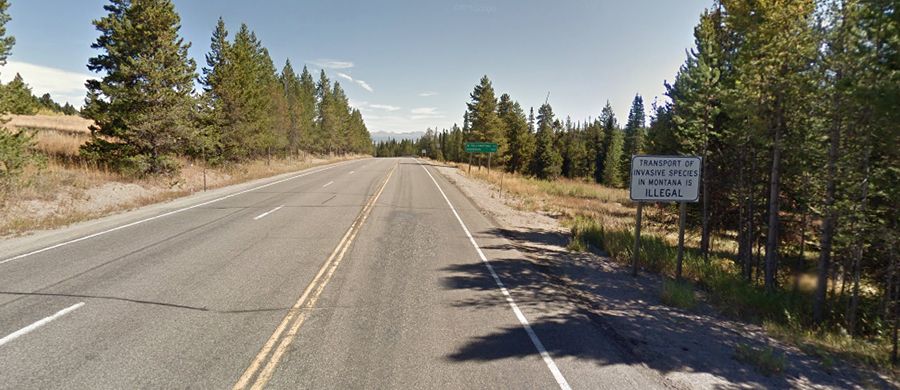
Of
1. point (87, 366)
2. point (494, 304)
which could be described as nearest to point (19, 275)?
point (87, 366)

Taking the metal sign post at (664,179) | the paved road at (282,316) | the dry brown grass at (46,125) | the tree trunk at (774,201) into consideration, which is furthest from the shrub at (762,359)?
the dry brown grass at (46,125)

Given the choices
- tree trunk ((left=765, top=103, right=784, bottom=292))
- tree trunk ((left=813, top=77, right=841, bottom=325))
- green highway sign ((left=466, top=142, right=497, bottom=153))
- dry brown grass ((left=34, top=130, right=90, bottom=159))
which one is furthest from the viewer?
green highway sign ((left=466, top=142, right=497, bottom=153))

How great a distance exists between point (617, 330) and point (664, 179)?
4002mm

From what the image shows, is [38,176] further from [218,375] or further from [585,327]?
[585,327]

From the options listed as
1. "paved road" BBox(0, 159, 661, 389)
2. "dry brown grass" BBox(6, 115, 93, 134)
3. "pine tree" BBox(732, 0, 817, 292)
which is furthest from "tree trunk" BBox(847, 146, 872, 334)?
"dry brown grass" BBox(6, 115, 93, 134)

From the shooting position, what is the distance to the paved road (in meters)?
4.06

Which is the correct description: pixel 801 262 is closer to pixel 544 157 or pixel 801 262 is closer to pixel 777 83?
pixel 777 83

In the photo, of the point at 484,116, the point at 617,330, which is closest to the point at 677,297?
the point at 617,330

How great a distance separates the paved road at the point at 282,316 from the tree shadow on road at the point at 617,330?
2.0 inches

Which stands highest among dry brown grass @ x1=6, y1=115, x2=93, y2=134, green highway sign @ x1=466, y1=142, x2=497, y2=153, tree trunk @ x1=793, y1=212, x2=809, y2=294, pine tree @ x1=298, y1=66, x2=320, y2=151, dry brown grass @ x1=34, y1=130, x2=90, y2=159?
pine tree @ x1=298, y1=66, x2=320, y2=151

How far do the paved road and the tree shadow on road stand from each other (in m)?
0.05

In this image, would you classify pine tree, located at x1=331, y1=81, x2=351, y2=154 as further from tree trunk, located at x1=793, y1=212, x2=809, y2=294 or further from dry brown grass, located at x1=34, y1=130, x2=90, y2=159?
tree trunk, located at x1=793, y1=212, x2=809, y2=294

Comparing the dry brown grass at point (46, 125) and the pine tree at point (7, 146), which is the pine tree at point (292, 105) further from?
the pine tree at point (7, 146)

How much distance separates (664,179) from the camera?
8.03 metres
